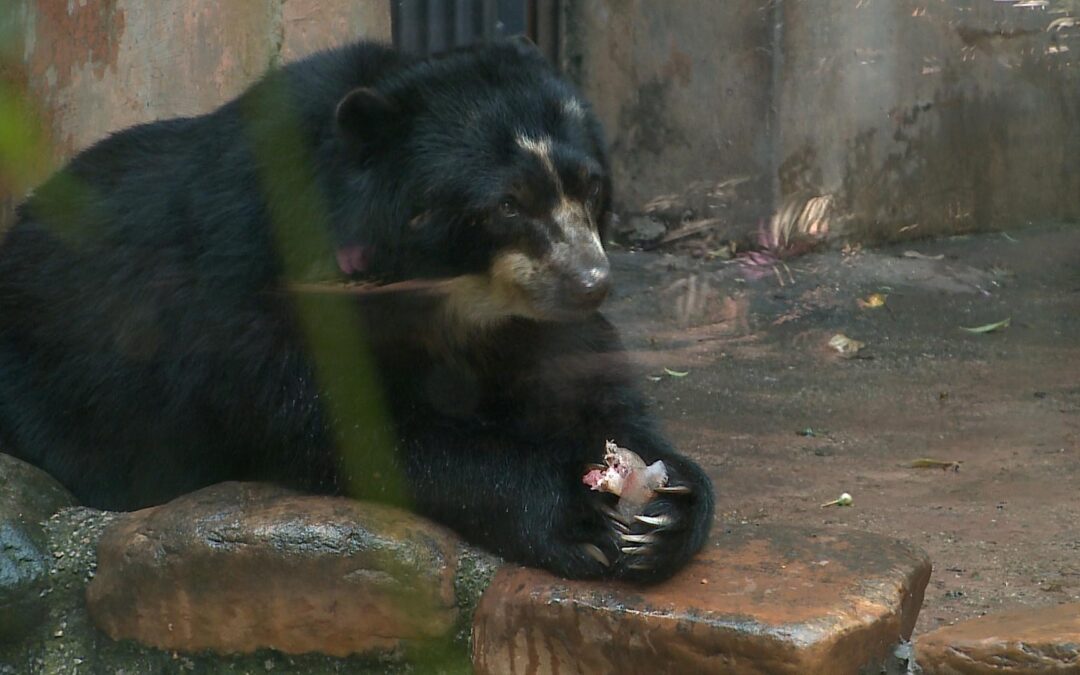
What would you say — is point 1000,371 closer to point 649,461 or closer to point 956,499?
point 956,499

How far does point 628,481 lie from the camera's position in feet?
9.93

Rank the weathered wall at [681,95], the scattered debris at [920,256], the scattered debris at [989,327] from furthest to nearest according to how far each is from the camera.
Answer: the scattered debris at [920,256]
the weathered wall at [681,95]
the scattered debris at [989,327]

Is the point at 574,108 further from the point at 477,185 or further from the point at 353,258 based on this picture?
the point at 353,258

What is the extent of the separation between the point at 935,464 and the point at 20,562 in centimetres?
320

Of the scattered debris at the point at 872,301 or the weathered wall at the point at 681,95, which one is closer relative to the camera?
the scattered debris at the point at 872,301

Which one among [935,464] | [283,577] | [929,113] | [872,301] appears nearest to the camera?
[283,577]

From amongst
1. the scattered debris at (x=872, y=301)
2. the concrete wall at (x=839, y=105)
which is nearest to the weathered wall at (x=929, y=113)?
the concrete wall at (x=839, y=105)

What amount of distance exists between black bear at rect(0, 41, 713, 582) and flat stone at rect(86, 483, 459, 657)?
0.58 ft

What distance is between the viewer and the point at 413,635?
2992mm

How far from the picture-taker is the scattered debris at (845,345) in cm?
664

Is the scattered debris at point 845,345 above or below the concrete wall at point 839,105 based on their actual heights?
below

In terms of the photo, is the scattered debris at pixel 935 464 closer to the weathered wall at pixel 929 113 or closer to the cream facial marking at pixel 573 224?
the cream facial marking at pixel 573 224

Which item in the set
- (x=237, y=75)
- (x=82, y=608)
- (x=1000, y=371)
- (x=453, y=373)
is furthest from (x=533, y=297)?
(x=1000, y=371)

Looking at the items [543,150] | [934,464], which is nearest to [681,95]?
[934,464]
